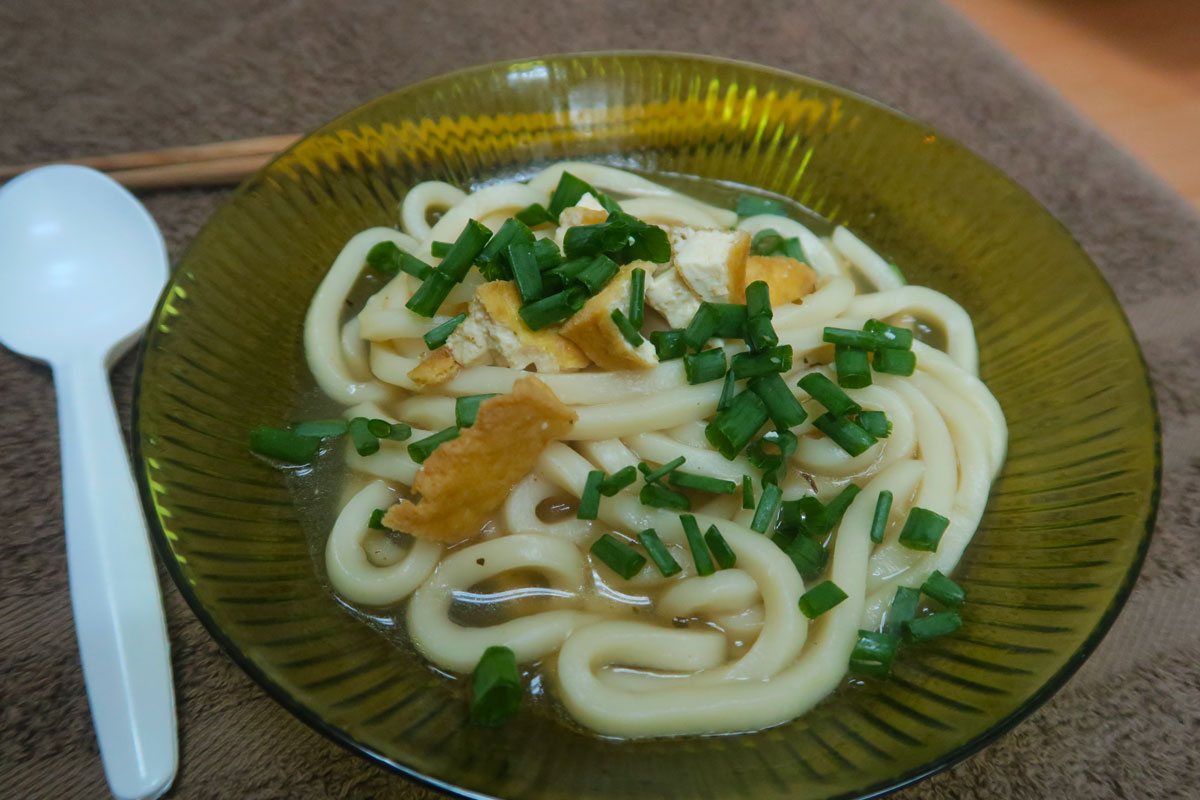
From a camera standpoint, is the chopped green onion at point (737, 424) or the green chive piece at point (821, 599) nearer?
the green chive piece at point (821, 599)

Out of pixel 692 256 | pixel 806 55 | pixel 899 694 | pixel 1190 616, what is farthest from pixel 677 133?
pixel 1190 616

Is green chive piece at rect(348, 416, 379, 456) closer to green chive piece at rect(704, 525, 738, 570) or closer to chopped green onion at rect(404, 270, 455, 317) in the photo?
chopped green onion at rect(404, 270, 455, 317)

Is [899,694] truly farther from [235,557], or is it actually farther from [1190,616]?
[235,557]

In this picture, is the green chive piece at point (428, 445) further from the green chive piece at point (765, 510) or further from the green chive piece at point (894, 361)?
the green chive piece at point (894, 361)

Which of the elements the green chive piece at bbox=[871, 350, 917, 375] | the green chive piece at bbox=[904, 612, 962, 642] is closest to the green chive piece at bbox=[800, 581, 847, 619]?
the green chive piece at bbox=[904, 612, 962, 642]

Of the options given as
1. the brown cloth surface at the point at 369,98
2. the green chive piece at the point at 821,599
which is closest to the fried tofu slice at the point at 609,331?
the green chive piece at the point at 821,599
